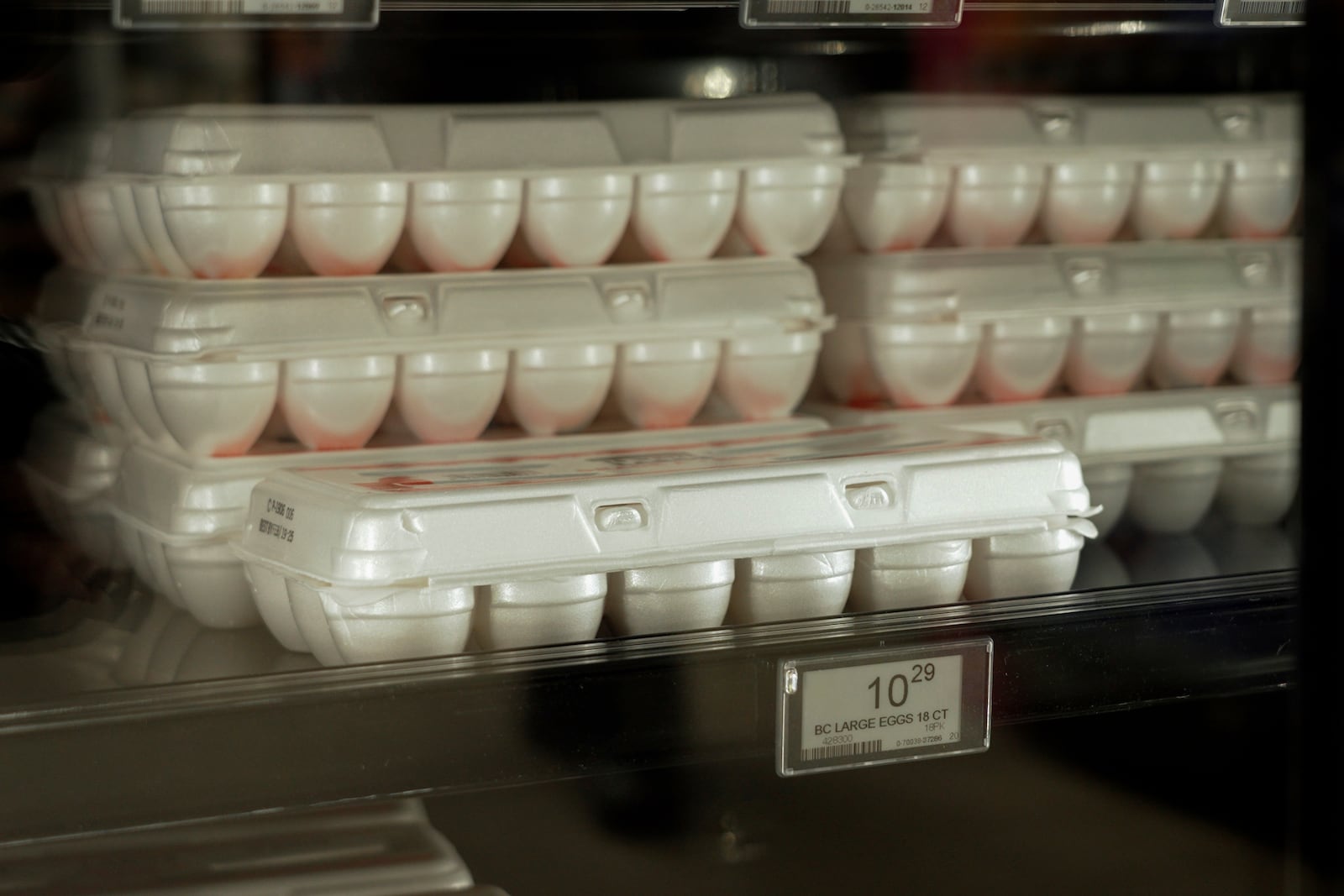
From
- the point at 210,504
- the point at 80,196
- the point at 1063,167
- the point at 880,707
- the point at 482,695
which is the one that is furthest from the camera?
the point at 1063,167

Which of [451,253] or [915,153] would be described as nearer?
[451,253]

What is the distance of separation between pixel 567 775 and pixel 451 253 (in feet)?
1.58

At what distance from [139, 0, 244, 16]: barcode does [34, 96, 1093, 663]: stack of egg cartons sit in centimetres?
15

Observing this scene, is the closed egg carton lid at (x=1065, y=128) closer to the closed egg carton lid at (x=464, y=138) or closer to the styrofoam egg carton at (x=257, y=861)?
the closed egg carton lid at (x=464, y=138)

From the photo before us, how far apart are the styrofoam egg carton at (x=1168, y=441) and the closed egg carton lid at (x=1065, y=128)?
0.24 m

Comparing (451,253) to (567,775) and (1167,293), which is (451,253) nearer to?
(567,775)

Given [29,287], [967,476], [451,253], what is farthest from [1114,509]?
[29,287]

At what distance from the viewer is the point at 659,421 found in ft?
4.57

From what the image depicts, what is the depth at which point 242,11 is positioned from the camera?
1.03m

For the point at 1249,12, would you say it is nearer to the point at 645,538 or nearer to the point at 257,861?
the point at 645,538

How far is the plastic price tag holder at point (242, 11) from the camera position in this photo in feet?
3.36

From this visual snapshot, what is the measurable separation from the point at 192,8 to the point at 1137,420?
980 millimetres

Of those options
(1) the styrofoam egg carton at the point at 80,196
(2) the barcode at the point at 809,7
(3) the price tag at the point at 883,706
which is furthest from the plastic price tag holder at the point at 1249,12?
(1) the styrofoam egg carton at the point at 80,196

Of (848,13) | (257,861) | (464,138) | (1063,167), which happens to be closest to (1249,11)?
(1063,167)
